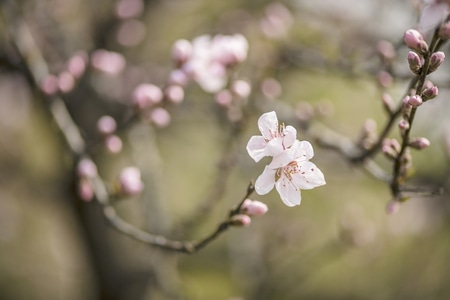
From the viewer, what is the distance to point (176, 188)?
247 inches

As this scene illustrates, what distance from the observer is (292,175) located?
111 cm

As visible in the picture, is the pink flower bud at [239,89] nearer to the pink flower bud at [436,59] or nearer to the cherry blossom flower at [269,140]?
the cherry blossom flower at [269,140]

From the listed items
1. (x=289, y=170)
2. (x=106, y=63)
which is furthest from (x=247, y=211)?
(x=106, y=63)

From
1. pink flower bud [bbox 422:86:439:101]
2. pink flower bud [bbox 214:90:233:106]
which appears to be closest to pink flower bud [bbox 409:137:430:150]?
pink flower bud [bbox 422:86:439:101]

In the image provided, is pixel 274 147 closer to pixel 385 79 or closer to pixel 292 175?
pixel 292 175

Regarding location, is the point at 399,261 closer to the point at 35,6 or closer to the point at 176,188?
the point at 176,188

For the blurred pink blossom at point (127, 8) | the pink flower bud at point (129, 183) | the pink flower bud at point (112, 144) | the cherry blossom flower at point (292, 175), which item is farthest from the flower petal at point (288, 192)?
the blurred pink blossom at point (127, 8)

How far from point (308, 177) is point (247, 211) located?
0.63 feet

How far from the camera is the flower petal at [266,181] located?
100 cm

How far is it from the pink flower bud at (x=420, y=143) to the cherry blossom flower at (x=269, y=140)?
0.35 metres

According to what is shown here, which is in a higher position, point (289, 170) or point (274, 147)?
point (274, 147)

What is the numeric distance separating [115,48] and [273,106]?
2.09 m

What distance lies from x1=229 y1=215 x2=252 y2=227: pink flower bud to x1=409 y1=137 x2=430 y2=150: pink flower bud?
0.44 metres

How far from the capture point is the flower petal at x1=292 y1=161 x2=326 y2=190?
1.06 metres
